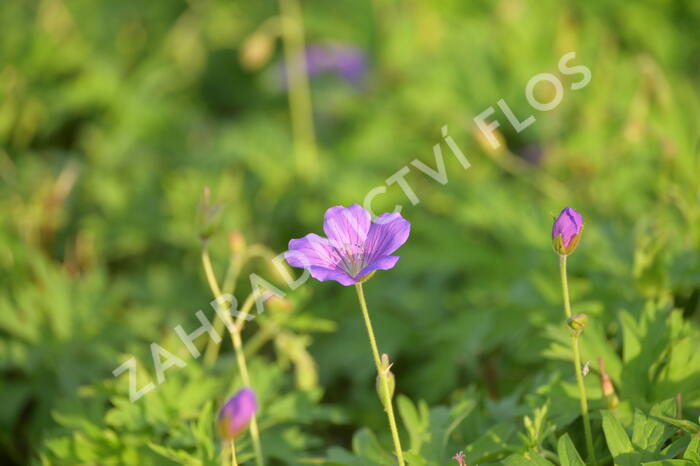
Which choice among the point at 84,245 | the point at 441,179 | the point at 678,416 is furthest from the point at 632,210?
the point at 84,245

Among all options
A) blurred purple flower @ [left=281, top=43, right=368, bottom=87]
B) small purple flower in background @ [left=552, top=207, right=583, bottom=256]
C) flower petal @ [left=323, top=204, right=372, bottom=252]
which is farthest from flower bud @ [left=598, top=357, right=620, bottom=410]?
blurred purple flower @ [left=281, top=43, right=368, bottom=87]

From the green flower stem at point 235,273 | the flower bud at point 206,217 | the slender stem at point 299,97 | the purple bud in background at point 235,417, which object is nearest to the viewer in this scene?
the purple bud in background at point 235,417

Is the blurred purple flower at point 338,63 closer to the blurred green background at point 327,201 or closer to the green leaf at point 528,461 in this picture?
the blurred green background at point 327,201

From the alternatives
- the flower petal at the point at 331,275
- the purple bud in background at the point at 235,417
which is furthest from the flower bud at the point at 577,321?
the purple bud in background at the point at 235,417

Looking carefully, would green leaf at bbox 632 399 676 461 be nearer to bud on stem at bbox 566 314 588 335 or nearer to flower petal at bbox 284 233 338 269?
bud on stem at bbox 566 314 588 335

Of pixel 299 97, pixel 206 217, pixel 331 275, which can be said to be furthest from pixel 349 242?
pixel 299 97
